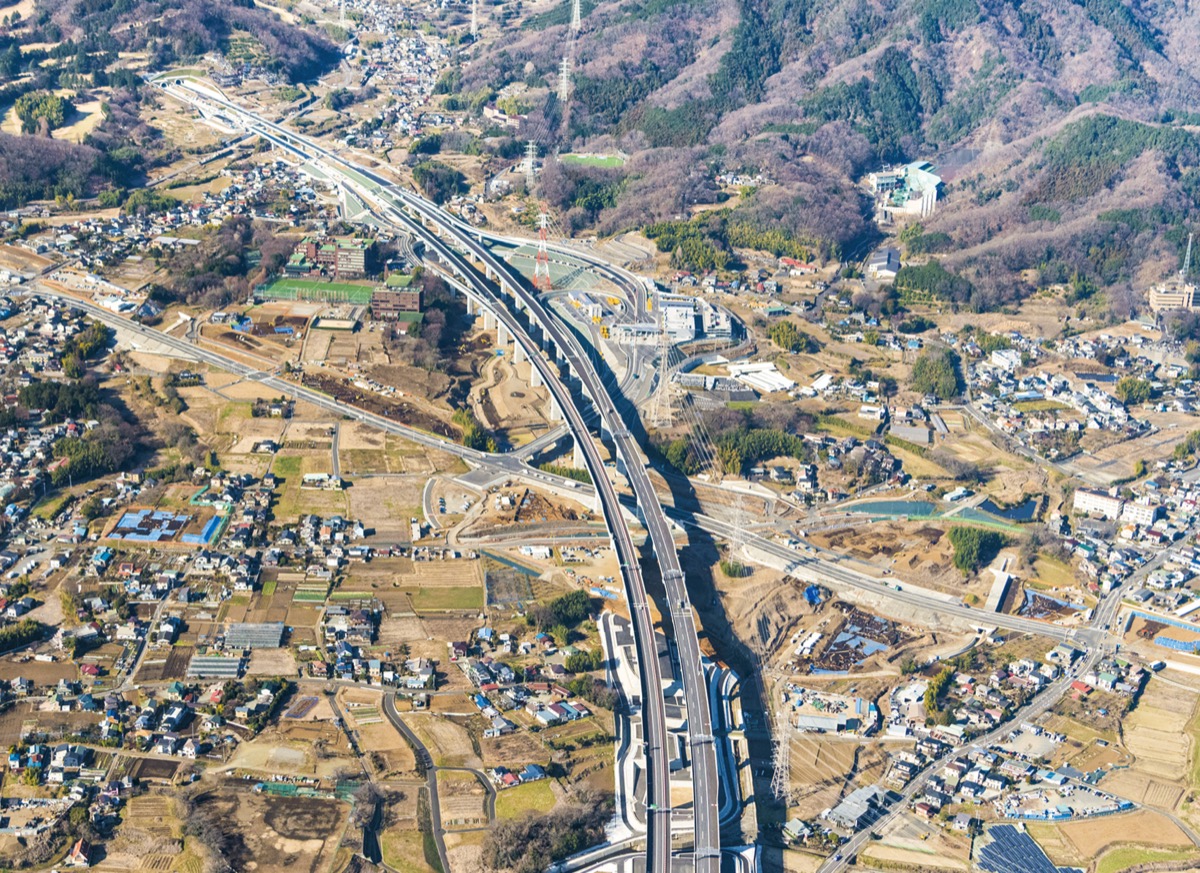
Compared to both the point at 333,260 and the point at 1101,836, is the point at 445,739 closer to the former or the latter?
the point at 1101,836

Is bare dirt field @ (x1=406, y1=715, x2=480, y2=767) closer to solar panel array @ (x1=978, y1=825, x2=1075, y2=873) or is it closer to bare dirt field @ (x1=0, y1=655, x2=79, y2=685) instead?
bare dirt field @ (x1=0, y1=655, x2=79, y2=685)

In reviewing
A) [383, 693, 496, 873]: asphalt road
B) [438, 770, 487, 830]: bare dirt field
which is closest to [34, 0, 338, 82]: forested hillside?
[383, 693, 496, 873]: asphalt road

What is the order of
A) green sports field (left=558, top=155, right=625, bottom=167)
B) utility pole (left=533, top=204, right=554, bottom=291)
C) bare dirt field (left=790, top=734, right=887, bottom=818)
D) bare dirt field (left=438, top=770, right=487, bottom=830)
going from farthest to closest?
green sports field (left=558, top=155, right=625, bottom=167) < utility pole (left=533, top=204, right=554, bottom=291) < bare dirt field (left=790, top=734, right=887, bottom=818) < bare dirt field (left=438, top=770, right=487, bottom=830)

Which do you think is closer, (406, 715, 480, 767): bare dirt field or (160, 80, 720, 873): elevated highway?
(160, 80, 720, 873): elevated highway

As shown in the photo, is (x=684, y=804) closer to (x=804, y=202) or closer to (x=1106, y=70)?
(x=804, y=202)

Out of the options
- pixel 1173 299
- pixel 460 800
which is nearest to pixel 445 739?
pixel 460 800

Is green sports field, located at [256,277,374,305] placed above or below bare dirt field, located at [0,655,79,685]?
above
